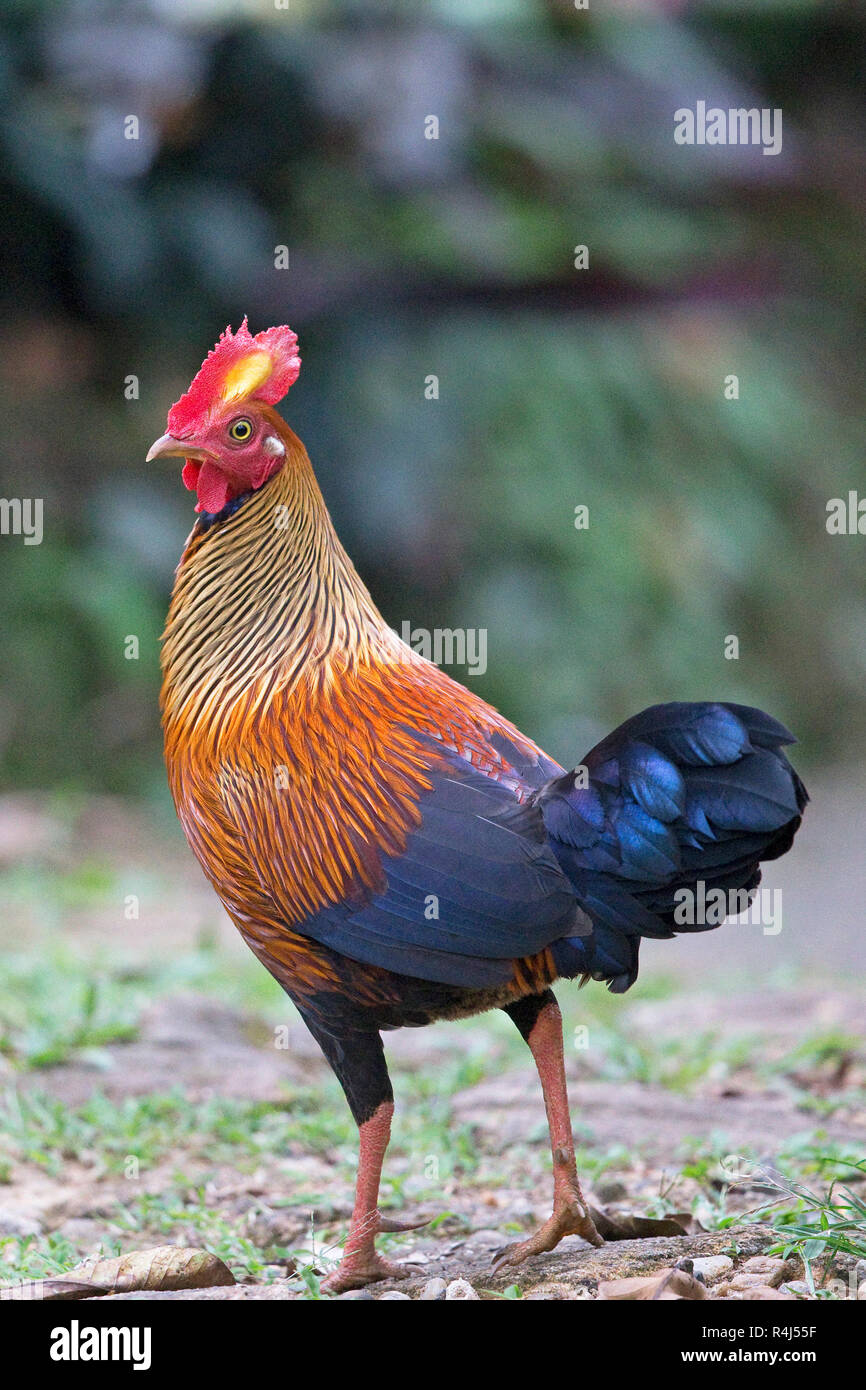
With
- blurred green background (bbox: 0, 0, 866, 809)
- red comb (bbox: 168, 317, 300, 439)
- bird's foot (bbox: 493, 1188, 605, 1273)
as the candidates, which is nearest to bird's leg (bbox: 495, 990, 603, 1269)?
bird's foot (bbox: 493, 1188, 605, 1273)

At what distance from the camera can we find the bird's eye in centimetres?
342

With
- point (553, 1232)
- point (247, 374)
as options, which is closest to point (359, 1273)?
point (553, 1232)

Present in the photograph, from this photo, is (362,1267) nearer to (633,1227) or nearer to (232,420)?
(633,1227)

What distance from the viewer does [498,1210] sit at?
406cm

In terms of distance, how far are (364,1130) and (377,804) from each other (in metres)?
0.78

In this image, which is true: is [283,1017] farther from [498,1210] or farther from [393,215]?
[393,215]

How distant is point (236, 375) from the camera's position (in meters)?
3.45

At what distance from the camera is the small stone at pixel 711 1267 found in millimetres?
3082

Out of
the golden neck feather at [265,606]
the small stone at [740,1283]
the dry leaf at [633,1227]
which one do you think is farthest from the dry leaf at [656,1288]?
the golden neck feather at [265,606]

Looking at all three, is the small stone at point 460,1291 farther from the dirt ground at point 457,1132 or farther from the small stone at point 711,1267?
the small stone at point 711,1267

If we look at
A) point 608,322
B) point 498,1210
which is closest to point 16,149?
point 608,322

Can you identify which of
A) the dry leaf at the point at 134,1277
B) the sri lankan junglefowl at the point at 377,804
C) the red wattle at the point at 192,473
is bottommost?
the dry leaf at the point at 134,1277

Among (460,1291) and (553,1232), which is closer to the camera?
(460,1291)
